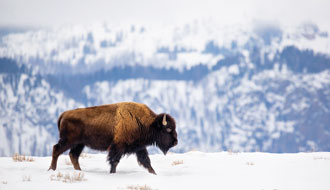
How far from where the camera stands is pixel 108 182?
9.84 meters

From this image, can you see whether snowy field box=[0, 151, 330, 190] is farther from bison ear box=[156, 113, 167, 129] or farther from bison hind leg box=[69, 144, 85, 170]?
bison ear box=[156, 113, 167, 129]

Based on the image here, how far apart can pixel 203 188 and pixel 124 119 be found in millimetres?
3240

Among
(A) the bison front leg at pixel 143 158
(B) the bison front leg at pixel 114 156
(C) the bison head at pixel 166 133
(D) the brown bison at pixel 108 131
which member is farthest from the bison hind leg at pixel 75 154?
(C) the bison head at pixel 166 133

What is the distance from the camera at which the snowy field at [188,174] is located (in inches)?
376

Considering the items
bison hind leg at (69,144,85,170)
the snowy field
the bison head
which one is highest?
the bison head

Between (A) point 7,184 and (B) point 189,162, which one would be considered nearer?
(A) point 7,184

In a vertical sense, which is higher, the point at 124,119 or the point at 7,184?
the point at 124,119

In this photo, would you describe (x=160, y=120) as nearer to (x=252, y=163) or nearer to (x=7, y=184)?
(x=252, y=163)

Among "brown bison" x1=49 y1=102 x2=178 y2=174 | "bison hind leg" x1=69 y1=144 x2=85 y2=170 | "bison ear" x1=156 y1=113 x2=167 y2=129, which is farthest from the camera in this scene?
"bison ear" x1=156 y1=113 x2=167 y2=129

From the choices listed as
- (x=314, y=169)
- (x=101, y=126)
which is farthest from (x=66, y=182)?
(x=314, y=169)

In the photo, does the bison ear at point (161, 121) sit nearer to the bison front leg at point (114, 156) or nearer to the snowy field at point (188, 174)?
the snowy field at point (188, 174)

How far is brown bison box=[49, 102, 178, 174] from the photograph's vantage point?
11.6m

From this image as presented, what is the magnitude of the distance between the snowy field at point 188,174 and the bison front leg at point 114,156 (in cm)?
34

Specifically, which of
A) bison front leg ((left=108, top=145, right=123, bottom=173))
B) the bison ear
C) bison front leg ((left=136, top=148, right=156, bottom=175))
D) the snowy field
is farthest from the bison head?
bison front leg ((left=108, top=145, right=123, bottom=173))
